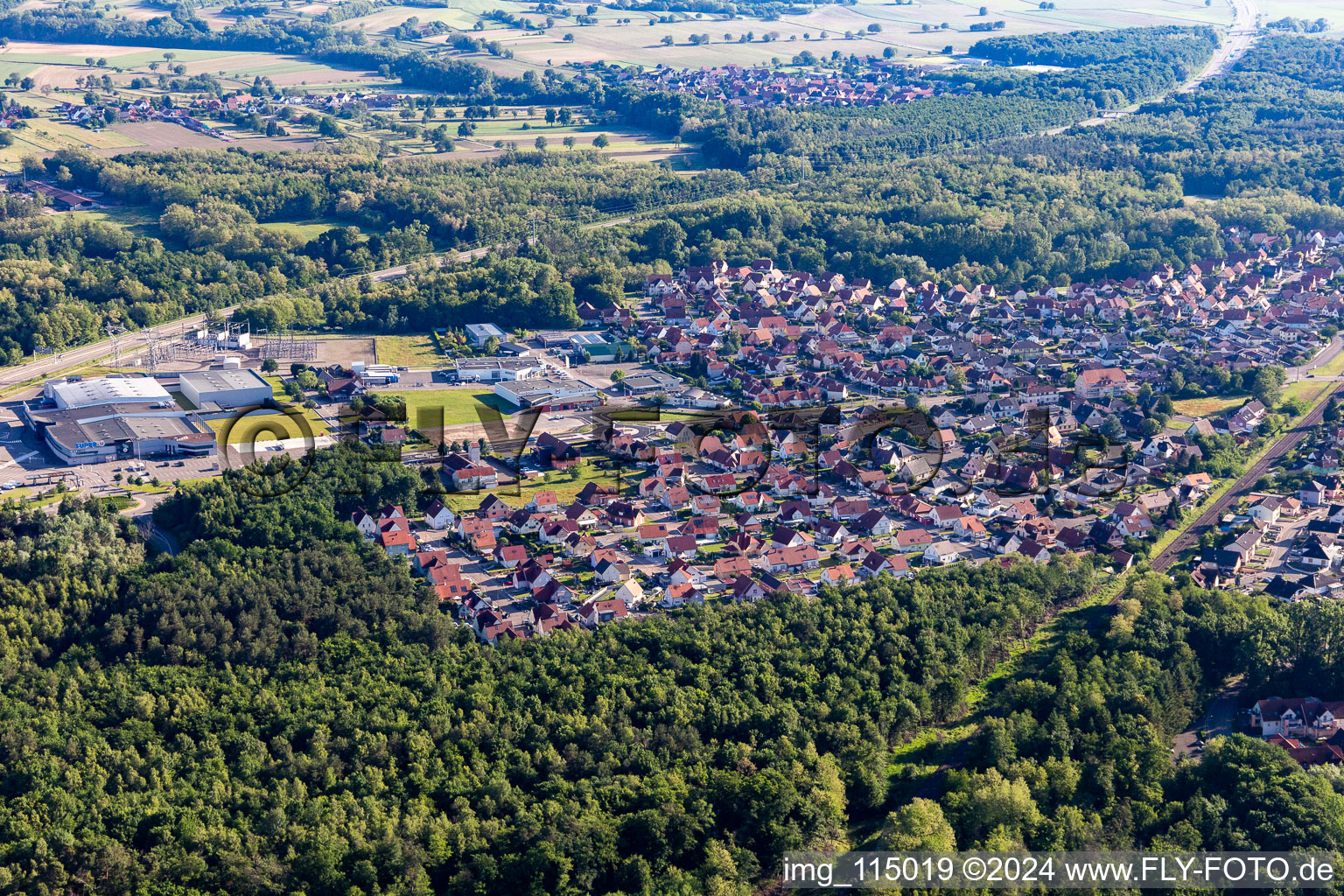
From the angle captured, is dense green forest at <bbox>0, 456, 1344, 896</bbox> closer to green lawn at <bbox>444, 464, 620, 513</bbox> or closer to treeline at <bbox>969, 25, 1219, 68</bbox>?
green lawn at <bbox>444, 464, 620, 513</bbox>

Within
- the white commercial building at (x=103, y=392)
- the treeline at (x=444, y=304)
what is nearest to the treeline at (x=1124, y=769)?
the white commercial building at (x=103, y=392)

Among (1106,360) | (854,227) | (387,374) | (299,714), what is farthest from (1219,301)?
(299,714)

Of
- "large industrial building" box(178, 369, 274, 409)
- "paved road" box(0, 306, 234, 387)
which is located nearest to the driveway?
"large industrial building" box(178, 369, 274, 409)

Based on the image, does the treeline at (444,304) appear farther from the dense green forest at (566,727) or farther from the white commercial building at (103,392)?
the dense green forest at (566,727)

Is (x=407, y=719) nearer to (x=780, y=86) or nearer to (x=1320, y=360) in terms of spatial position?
(x=1320, y=360)

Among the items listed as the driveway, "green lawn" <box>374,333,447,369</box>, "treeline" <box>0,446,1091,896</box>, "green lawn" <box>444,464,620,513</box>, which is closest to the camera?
"treeline" <box>0,446,1091,896</box>

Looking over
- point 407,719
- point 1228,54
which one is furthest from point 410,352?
point 1228,54

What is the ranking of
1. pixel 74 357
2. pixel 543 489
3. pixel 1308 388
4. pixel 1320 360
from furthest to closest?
pixel 1320 360 < pixel 74 357 < pixel 1308 388 < pixel 543 489

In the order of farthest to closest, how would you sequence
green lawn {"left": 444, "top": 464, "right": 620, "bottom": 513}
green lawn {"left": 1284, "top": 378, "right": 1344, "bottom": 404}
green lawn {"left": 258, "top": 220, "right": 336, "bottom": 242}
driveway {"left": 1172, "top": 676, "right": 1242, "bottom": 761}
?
green lawn {"left": 258, "top": 220, "right": 336, "bottom": 242}
green lawn {"left": 1284, "top": 378, "right": 1344, "bottom": 404}
green lawn {"left": 444, "top": 464, "right": 620, "bottom": 513}
driveway {"left": 1172, "top": 676, "right": 1242, "bottom": 761}
